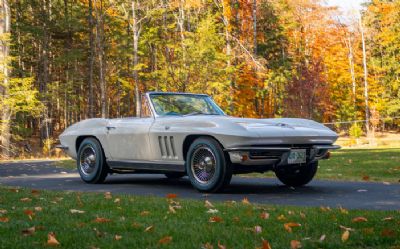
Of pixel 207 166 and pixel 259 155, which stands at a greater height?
pixel 259 155

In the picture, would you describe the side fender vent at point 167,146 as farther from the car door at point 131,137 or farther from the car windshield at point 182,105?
the car windshield at point 182,105

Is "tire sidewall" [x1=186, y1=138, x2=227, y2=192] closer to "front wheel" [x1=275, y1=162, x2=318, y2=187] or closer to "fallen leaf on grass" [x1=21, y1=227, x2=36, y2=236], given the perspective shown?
"front wheel" [x1=275, y1=162, x2=318, y2=187]

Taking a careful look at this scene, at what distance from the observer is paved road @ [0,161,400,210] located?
629 cm

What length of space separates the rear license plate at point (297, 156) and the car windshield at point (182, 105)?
1.98m

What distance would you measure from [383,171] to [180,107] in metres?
4.72

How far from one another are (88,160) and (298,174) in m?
3.75

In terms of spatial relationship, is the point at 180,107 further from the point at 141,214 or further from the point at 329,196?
the point at 141,214

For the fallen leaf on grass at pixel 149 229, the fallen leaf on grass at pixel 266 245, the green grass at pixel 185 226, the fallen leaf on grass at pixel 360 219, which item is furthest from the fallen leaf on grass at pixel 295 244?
the fallen leaf on grass at pixel 149 229

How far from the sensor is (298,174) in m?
8.46

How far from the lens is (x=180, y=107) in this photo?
862 centimetres

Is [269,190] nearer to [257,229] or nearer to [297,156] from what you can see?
[297,156]

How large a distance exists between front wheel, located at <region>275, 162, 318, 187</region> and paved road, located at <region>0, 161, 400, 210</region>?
0.45 feet

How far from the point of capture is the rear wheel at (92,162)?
926 centimetres

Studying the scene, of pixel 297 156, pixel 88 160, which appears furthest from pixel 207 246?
pixel 88 160
